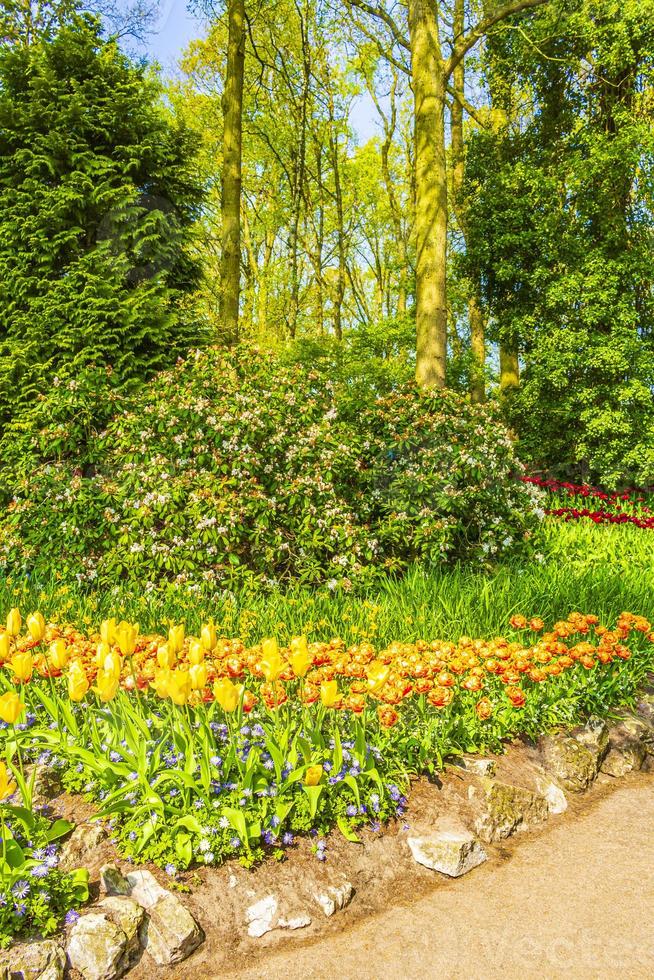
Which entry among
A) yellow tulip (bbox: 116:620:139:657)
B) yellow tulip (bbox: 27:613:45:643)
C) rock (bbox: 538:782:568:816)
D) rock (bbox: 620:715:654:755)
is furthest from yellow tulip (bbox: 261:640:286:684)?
rock (bbox: 620:715:654:755)

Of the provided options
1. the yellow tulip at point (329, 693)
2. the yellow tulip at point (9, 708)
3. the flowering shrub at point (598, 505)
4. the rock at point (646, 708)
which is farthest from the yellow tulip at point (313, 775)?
the flowering shrub at point (598, 505)

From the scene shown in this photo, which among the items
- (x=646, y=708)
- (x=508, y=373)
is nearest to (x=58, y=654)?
(x=646, y=708)

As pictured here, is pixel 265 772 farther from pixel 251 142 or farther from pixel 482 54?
pixel 251 142

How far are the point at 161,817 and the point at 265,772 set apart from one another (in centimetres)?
43

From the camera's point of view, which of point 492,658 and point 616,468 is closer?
point 492,658

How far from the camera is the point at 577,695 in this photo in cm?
378

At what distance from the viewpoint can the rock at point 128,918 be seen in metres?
2.33

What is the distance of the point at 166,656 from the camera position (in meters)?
2.71

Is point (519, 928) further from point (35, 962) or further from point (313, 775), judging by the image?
point (35, 962)

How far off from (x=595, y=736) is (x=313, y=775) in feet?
6.06

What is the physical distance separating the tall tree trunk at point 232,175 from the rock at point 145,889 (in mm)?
6638

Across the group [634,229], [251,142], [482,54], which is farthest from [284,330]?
[634,229]

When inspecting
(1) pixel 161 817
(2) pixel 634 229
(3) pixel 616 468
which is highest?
(2) pixel 634 229

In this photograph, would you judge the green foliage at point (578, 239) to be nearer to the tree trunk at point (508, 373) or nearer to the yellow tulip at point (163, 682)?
the tree trunk at point (508, 373)
